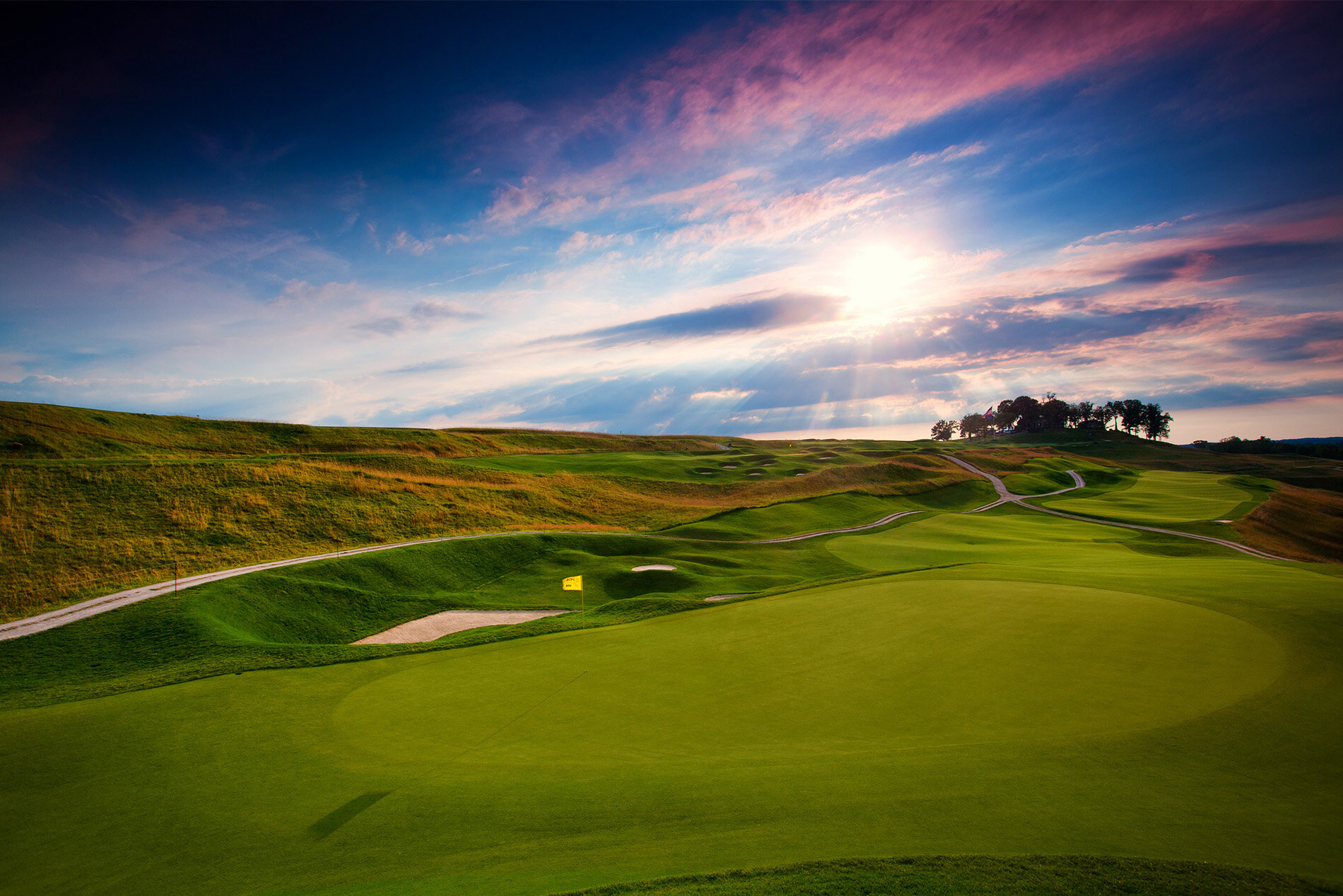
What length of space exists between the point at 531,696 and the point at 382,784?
320cm

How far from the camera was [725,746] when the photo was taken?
8.44 m

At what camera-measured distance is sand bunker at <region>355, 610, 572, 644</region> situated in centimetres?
2050

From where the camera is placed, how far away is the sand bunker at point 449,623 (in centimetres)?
2050

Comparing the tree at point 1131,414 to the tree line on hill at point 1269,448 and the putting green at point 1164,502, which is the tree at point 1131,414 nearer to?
the tree line on hill at point 1269,448

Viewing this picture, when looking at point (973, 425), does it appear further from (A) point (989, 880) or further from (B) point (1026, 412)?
(A) point (989, 880)

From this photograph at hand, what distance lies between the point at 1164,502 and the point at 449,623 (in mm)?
65794

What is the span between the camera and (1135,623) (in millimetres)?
12227

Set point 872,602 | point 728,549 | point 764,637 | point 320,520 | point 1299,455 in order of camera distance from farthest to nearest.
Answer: point 1299,455
point 728,549
point 320,520
point 872,602
point 764,637

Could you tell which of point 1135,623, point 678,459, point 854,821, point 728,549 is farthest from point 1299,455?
point 854,821

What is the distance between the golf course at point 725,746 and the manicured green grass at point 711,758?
0.15ft

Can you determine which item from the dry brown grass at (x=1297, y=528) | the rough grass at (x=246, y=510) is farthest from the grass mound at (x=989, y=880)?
the dry brown grass at (x=1297, y=528)

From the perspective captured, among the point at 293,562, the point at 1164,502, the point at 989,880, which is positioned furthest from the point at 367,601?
the point at 1164,502

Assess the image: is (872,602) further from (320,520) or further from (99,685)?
(320,520)

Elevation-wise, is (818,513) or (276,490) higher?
(276,490)
